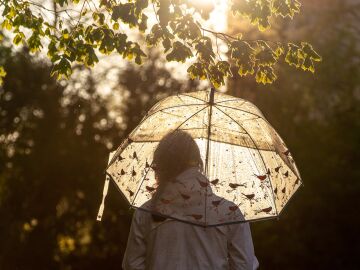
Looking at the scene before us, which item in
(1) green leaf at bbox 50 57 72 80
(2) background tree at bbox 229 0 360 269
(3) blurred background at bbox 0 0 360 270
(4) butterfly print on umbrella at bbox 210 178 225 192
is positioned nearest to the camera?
(4) butterfly print on umbrella at bbox 210 178 225 192

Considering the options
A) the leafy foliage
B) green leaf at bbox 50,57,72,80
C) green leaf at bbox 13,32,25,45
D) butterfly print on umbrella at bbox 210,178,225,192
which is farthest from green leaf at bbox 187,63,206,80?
butterfly print on umbrella at bbox 210,178,225,192

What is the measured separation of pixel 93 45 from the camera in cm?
767

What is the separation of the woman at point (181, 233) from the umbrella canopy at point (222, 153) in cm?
51

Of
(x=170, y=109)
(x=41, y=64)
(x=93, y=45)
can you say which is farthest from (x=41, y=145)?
(x=170, y=109)

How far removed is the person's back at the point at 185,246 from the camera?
4.73 meters

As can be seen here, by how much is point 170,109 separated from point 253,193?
2.89ft

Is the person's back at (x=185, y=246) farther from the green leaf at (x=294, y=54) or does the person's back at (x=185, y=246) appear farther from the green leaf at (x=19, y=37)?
the green leaf at (x=19, y=37)

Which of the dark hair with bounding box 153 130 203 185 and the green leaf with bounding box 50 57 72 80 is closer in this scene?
the dark hair with bounding box 153 130 203 185

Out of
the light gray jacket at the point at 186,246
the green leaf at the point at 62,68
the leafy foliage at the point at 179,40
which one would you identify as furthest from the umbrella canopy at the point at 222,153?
the green leaf at the point at 62,68

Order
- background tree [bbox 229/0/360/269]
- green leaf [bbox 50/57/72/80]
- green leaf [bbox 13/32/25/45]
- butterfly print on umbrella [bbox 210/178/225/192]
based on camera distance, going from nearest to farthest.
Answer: butterfly print on umbrella [bbox 210/178/225/192]
green leaf [bbox 50/57/72/80]
green leaf [bbox 13/32/25/45]
background tree [bbox 229/0/360/269]

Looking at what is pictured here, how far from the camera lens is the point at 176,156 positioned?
15.7 ft

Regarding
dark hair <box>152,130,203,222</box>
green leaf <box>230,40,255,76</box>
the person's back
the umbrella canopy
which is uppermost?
green leaf <box>230,40,255,76</box>

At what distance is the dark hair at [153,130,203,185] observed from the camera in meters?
4.78

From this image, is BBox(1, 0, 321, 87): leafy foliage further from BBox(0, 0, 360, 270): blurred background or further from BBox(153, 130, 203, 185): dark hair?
BBox(0, 0, 360, 270): blurred background
